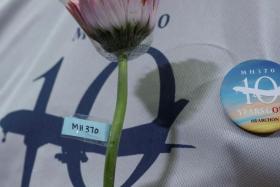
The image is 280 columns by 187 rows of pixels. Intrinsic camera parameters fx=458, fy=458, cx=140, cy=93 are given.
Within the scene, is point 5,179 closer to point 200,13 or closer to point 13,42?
point 13,42

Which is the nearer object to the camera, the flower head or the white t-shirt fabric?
the flower head

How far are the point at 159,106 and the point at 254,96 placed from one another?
0.39 feet

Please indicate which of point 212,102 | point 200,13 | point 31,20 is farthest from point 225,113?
point 31,20

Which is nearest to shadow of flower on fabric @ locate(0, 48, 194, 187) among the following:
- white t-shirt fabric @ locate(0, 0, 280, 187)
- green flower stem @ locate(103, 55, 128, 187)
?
white t-shirt fabric @ locate(0, 0, 280, 187)

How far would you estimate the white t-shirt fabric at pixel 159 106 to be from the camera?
485 millimetres

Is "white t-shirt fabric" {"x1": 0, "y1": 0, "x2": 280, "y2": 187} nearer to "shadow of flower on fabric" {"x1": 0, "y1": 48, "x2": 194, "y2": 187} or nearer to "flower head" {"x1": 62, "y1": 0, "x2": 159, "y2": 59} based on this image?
"shadow of flower on fabric" {"x1": 0, "y1": 48, "x2": 194, "y2": 187}

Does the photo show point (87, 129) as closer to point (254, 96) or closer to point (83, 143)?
point (83, 143)

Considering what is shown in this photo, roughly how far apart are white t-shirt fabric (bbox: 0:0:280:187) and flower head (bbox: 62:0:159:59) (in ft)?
0.47

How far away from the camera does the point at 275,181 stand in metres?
0.46

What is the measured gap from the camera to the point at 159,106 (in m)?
0.54

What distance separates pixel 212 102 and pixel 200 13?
0.40 feet

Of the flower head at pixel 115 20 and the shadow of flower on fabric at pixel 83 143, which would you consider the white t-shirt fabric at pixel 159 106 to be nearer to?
the shadow of flower on fabric at pixel 83 143

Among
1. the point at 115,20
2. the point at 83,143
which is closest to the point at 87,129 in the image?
the point at 83,143

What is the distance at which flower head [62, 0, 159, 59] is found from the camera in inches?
14.7
